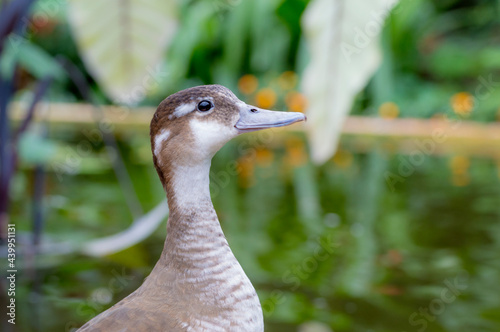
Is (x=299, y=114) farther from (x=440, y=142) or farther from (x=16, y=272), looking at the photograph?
(x=440, y=142)

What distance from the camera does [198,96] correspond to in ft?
2.64

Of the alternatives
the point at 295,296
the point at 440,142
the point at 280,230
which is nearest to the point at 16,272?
the point at 295,296

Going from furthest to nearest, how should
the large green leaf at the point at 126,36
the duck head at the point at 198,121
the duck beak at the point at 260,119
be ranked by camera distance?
the duck head at the point at 198,121, the duck beak at the point at 260,119, the large green leaf at the point at 126,36

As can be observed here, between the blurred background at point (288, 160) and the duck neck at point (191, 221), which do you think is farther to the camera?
the duck neck at point (191, 221)

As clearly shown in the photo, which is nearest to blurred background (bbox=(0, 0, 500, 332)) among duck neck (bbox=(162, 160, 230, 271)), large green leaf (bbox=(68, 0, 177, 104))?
large green leaf (bbox=(68, 0, 177, 104))

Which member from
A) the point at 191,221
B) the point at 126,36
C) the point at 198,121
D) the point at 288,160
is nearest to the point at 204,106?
the point at 198,121

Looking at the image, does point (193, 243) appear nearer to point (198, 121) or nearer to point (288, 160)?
point (198, 121)

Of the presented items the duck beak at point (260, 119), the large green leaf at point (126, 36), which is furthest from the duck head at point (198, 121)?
the large green leaf at point (126, 36)

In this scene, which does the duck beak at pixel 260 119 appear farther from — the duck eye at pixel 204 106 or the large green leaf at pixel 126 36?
the large green leaf at pixel 126 36

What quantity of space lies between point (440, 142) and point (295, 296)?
2930 mm

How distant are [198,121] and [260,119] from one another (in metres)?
0.09

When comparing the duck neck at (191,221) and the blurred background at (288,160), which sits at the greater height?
the blurred background at (288,160)

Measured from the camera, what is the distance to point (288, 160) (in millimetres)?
4578

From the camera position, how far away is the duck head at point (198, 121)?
801 mm
